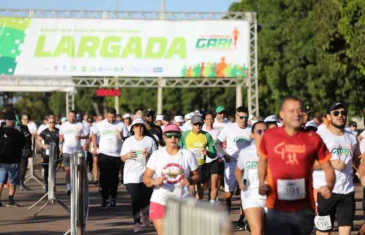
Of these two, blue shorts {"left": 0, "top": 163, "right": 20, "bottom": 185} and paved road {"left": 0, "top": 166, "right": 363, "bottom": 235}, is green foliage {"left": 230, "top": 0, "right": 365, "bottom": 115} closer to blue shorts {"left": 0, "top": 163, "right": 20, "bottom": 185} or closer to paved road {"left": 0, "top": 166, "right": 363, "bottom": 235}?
paved road {"left": 0, "top": 166, "right": 363, "bottom": 235}

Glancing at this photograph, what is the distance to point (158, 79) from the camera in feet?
138

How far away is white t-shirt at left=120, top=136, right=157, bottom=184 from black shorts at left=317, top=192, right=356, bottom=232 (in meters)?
4.76

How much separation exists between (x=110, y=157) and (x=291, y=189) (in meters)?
11.9

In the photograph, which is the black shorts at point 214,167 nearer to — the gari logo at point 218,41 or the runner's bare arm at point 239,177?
the runner's bare arm at point 239,177

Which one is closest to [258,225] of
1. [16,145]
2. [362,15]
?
[16,145]

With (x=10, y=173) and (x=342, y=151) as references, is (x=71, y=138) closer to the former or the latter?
(x=10, y=173)

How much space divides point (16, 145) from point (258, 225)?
434 inches

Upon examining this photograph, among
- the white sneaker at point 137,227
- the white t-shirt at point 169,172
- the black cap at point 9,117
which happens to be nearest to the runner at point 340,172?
Result: the white t-shirt at point 169,172

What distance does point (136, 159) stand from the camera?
16.7 m

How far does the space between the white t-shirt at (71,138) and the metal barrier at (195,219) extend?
55.9 ft

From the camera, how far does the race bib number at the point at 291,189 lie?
31.3 feet

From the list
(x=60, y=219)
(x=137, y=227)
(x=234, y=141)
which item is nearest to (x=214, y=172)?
(x=234, y=141)

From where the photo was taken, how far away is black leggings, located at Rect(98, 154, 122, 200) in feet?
68.1

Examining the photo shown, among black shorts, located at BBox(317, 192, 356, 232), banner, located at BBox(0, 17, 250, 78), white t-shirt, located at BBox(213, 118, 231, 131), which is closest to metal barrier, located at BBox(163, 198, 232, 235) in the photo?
black shorts, located at BBox(317, 192, 356, 232)
